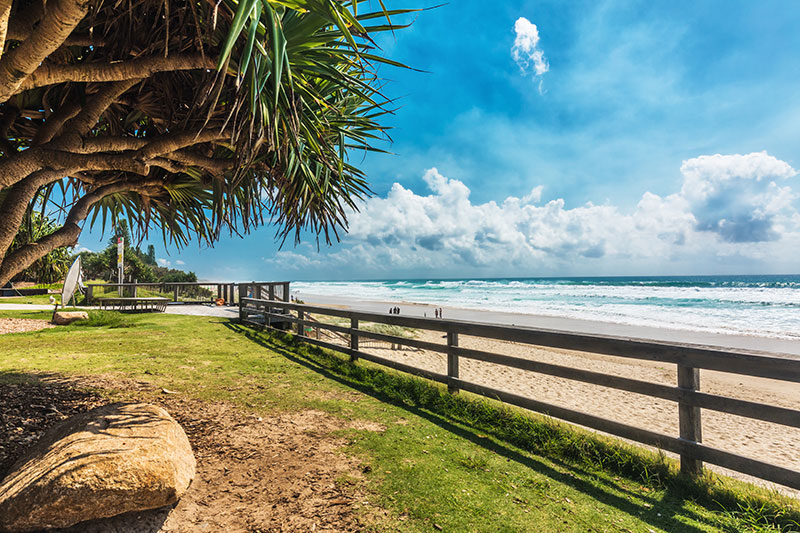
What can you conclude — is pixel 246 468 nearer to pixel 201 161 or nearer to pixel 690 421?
pixel 201 161

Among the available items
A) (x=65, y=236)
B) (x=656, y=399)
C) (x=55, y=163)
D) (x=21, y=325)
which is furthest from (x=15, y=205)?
(x=656, y=399)

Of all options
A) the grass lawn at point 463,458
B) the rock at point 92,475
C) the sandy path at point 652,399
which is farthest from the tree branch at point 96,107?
the sandy path at point 652,399

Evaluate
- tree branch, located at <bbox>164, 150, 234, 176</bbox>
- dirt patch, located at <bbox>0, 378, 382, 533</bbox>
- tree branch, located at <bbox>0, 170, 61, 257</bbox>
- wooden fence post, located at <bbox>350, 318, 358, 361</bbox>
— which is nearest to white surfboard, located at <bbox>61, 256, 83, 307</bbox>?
dirt patch, located at <bbox>0, 378, 382, 533</bbox>

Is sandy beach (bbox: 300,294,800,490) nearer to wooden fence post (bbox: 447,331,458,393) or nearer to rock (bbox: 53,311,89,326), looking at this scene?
wooden fence post (bbox: 447,331,458,393)

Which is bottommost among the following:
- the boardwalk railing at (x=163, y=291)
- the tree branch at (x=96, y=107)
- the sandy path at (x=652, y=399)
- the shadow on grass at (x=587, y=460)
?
the sandy path at (x=652, y=399)

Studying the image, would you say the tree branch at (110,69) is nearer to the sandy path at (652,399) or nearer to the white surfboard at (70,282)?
the sandy path at (652,399)

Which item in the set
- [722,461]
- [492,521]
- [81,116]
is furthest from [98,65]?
[722,461]

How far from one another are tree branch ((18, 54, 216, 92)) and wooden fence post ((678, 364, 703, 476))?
4347mm

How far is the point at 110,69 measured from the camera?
8.55 ft

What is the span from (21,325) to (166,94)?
1120cm

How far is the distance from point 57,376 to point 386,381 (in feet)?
14.3

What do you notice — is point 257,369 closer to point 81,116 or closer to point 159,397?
point 159,397

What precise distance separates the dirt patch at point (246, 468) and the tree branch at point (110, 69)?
8.83 ft

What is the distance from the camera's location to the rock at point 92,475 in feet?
6.61
